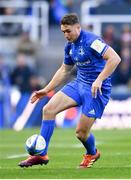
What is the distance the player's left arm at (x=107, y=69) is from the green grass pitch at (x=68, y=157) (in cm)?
112

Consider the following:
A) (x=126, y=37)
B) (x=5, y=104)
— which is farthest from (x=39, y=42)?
(x=5, y=104)

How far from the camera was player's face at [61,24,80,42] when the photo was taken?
11.9 meters

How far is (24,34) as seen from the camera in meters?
27.0

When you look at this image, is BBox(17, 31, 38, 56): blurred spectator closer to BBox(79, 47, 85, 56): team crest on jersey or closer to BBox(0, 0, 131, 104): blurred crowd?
BBox(0, 0, 131, 104): blurred crowd

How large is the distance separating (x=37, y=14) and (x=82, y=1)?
1.83 metres

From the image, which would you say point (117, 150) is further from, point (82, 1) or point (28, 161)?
point (82, 1)

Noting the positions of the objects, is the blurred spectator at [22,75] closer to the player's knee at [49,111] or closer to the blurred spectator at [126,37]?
the blurred spectator at [126,37]

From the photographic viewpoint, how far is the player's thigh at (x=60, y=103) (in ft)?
39.4

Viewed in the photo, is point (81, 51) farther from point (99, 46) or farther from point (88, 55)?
point (99, 46)

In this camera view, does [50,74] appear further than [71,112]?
Yes

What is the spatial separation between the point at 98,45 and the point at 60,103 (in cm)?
97

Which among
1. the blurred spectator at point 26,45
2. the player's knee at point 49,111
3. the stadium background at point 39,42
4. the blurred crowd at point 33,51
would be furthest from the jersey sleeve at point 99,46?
the blurred spectator at point 26,45

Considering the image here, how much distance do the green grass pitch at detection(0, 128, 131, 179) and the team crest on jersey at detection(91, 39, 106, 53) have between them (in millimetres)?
1645

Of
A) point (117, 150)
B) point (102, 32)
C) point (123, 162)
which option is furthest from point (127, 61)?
point (123, 162)
